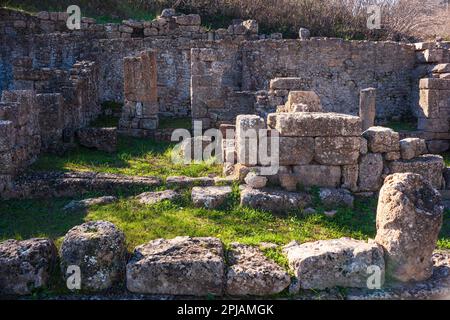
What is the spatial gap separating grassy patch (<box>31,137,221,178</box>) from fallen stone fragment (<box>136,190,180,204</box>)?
1.11 meters

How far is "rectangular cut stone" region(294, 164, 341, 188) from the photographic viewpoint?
9.37 meters

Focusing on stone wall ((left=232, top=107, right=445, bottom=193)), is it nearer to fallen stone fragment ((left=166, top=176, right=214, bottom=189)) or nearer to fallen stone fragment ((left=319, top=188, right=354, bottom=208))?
fallen stone fragment ((left=319, top=188, right=354, bottom=208))

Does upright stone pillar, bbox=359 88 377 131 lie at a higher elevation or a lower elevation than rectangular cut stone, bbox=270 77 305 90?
lower

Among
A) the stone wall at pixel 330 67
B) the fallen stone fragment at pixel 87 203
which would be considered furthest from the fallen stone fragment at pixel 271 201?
the stone wall at pixel 330 67

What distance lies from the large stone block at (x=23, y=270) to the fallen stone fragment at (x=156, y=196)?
3.09m

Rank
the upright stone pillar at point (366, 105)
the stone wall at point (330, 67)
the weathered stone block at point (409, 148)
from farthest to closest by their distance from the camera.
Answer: the stone wall at point (330, 67) → the upright stone pillar at point (366, 105) → the weathered stone block at point (409, 148)

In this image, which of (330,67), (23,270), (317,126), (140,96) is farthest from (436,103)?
(23,270)

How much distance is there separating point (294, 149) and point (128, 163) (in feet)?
13.7

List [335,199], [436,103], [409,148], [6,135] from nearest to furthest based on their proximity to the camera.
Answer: [335,199], [6,135], [409,148], [436,103]

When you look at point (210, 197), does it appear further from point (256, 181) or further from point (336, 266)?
point (336, 266)

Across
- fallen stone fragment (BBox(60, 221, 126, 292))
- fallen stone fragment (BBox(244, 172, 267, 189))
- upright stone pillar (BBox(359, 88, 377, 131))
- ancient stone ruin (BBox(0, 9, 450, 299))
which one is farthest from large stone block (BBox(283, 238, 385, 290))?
upright stone pillar (BBox(359, 88, 377, 131))

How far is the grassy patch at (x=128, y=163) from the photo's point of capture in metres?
10.7

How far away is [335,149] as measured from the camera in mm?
9289

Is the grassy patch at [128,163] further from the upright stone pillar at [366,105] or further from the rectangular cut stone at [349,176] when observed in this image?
the upright stone pillar at [366,105]
